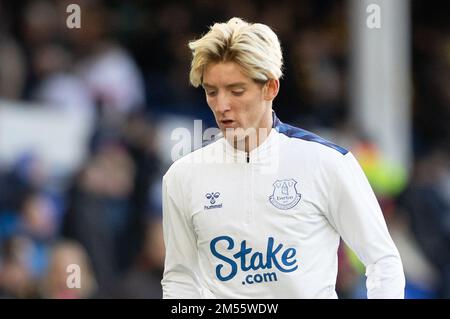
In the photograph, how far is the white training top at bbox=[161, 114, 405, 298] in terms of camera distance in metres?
4.69

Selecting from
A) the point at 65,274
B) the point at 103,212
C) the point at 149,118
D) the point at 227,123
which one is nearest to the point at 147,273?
the point at 65,274

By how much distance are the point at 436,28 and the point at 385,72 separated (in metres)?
1.96

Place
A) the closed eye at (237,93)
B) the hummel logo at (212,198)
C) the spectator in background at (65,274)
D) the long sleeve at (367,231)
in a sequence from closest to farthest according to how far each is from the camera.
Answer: the long sleeve at (367,231)
the closed eye at (237,93)
the hummel logo at (212,198)
the spectator in background at (65,274)

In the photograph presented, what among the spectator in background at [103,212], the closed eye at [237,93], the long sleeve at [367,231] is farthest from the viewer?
the spectator in background at [103,212]

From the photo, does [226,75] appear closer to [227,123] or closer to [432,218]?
[227,123]

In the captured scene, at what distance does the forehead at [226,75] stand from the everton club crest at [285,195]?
15.7 inches

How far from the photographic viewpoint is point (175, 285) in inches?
195

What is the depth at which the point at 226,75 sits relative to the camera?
4719mm

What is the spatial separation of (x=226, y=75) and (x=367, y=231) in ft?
2.45

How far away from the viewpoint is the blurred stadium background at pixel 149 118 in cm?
911

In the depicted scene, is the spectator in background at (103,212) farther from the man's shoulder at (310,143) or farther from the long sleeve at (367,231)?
the long sleeve at (367,231)

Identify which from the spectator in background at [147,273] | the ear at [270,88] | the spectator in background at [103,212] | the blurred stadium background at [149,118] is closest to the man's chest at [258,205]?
the ear at [270,88]

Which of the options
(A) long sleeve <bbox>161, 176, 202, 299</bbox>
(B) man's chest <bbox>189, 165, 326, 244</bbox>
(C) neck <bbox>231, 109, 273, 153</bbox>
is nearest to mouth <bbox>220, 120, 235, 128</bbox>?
(C) neck <bbox>231, 109, 273, 153</bbox>
